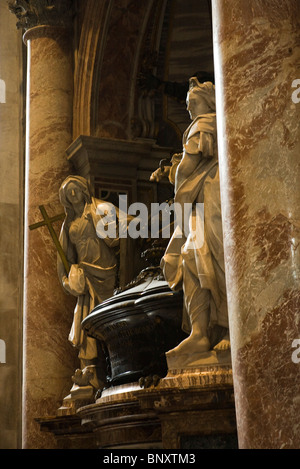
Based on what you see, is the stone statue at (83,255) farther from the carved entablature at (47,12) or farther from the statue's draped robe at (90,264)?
the carved entablature at (47,12)

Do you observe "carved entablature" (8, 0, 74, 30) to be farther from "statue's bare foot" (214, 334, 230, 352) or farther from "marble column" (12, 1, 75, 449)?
"statue's bare foot" (214, 334, 230, 352)

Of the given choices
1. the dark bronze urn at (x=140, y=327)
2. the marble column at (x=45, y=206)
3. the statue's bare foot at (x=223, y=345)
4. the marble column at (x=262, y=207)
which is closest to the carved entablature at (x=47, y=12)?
the marble column at (x=45, y=206)

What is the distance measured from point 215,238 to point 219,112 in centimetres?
98

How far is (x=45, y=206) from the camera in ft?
29.2

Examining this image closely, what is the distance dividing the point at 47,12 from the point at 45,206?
2.30 m

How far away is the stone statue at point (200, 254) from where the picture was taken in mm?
5332

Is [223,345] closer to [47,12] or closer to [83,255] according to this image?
[83,255]

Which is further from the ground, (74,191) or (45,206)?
(45,206)

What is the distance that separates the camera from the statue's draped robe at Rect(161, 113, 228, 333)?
5398 millimetres

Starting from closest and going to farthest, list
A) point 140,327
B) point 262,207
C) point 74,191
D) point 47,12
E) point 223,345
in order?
point 262,207 → point 223,345 → point 140,327 → point 74,191 → point 47,12

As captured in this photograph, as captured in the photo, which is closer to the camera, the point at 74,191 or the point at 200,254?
the point at 200,254

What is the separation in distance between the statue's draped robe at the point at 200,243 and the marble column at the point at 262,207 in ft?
2.81

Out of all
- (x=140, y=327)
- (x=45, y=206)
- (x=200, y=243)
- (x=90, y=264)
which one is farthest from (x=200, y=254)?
(x=45, y=206)

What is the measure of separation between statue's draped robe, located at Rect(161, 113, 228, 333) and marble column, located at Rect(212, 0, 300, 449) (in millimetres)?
856
